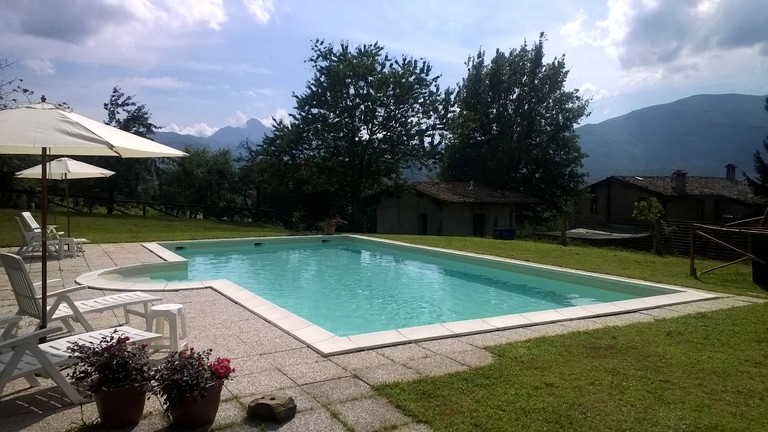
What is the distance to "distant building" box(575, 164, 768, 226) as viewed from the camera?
33750 millimetres

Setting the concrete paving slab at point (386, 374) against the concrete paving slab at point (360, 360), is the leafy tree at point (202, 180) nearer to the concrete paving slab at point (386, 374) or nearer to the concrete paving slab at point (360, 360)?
the concrete paving slab at point (360, 360)

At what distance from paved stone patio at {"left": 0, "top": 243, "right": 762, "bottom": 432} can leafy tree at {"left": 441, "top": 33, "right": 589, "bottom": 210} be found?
114ft

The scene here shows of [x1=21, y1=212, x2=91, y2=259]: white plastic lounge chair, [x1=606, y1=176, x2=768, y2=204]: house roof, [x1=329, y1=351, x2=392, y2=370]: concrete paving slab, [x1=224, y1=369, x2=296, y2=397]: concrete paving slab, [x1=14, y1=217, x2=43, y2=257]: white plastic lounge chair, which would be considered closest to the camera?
[x1=224, y1=369, x2=296, y2=397]: concrete paving slab

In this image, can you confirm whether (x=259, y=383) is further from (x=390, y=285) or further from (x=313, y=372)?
(x=390, y=285)

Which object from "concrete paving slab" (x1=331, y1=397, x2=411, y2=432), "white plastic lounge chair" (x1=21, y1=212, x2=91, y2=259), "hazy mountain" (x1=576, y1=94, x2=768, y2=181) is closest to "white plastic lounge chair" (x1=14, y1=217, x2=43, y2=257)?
"white plastic lounge chair" (x1=21, y1=212, x2=91, y2=259)

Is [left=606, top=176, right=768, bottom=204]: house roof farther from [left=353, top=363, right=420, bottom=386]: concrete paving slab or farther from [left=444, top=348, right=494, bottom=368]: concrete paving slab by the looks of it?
[left=353, top=363, right=420, bottom=386]: concrete paving slab

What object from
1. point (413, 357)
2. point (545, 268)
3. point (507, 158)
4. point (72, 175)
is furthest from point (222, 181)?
point (413, 357)

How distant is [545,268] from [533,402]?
799 centimetres

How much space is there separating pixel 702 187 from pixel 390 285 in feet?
108

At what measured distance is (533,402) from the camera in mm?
3736

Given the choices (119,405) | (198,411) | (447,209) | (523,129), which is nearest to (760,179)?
(523,129)

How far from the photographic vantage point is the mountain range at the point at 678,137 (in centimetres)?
11650

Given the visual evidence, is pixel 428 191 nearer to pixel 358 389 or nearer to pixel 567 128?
pixel 567 128

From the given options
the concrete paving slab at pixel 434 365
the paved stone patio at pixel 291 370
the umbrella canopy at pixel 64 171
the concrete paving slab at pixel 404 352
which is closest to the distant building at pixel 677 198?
the paved stone patio at pixel 291 370
